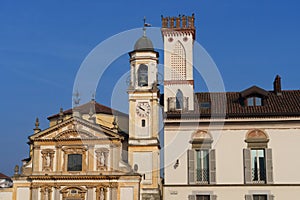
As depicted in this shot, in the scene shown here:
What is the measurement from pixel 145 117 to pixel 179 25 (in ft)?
26.6

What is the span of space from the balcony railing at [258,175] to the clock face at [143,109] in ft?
34.0

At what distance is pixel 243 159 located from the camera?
3469cm

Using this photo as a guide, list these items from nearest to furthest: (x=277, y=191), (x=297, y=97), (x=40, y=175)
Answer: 1. (x=277, y=191)
2. (x=297, y=97)
3. (x=40, y=175)

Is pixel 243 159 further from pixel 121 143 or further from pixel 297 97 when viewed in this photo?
pixel 121 143

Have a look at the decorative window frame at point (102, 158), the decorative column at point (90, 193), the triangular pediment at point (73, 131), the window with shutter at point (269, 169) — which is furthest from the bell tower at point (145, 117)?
the window with shutter at point (269, 169)

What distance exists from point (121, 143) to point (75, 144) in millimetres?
3727

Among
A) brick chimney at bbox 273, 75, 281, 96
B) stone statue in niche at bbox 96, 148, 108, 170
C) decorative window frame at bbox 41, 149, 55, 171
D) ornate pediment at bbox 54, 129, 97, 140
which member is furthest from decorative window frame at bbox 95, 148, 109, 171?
brick chimney at bbox 273, 75, 281, 96

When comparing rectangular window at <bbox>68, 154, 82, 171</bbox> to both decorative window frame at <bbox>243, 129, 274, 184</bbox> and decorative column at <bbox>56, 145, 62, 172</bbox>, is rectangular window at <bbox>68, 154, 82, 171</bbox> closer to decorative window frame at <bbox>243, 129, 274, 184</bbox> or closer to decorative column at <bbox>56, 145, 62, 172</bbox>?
decorative column at <bbox>56, 145, 62, 172</bbox>

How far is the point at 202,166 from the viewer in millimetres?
35062

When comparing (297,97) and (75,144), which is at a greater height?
(297,97)

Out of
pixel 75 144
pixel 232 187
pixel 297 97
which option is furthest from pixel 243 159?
pixel 75 144

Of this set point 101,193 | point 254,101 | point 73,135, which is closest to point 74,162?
point 73,135

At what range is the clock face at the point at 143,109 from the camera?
135 feet

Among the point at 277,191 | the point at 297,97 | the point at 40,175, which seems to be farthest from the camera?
the point at 40,175
